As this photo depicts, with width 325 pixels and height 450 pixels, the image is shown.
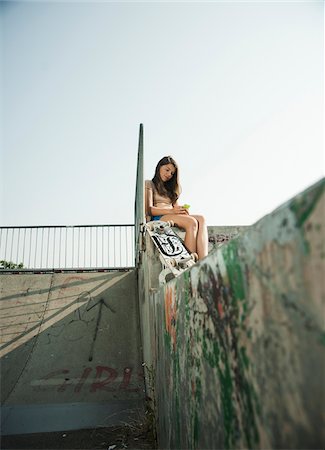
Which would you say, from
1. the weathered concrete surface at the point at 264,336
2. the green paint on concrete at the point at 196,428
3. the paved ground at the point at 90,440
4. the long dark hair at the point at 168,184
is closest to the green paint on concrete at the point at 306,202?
the weathered concrete surface at the point at 264,336

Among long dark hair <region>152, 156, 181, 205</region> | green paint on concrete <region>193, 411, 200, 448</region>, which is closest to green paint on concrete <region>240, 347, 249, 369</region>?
green paint on concrete <region>193, 411, 200, 448</region>

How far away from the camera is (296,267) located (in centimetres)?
75

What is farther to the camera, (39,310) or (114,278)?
(114,278)

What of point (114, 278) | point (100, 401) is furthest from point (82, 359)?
point (114, 278)

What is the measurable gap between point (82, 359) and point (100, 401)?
1.04m

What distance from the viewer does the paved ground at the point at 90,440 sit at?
3.26 meters

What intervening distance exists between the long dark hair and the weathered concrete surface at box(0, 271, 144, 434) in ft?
8.90

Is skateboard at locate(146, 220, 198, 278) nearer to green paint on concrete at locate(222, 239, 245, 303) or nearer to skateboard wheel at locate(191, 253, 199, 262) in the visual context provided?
skateboard wheel at locate(191, 253, 199, 262)

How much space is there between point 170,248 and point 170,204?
4.95 feet

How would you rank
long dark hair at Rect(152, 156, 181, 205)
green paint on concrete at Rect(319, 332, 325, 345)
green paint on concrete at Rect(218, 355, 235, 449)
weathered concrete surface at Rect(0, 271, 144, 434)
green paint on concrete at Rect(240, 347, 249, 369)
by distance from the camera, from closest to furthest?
green paint on concrete at Rect(319, 332, 325, 345), green paint on concrete at Rect(240, 347, 249, 369), green paint on concrete at Rect(218, 355, 235, 449), weathered concrete surface at Rect(0, 271, 144, 434), long dark hair at Rect(152, 156, 181, 205)

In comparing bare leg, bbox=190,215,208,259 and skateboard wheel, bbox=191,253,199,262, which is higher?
bare leg, bbox=190,215,208,259

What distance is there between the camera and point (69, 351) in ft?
17.5

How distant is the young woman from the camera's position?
4.24 m

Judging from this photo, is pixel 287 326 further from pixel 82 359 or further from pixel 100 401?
pixel 82 359
